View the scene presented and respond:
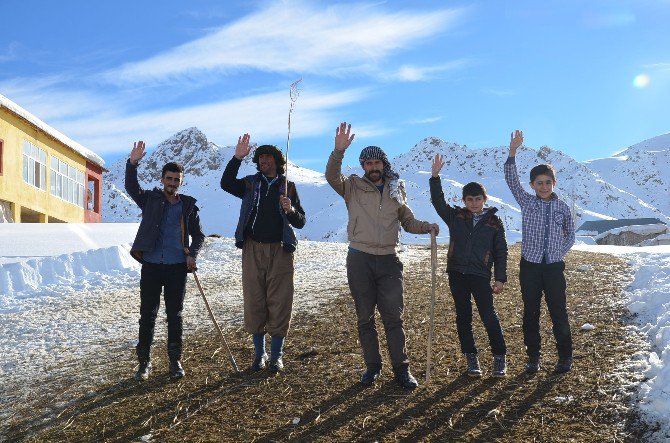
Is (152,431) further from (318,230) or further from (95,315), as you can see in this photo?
(318,230)

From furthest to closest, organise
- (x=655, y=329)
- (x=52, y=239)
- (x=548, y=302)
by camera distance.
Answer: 1. (x=52, y=239)
2. (x=655, y=329)
3. (x=548, y=302)

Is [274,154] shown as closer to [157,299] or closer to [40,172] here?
[157,299]

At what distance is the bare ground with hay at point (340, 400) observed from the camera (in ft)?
15.9

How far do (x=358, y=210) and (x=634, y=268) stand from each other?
30.5ft

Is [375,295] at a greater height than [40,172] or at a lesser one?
lesser

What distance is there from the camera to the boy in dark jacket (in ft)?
19.9

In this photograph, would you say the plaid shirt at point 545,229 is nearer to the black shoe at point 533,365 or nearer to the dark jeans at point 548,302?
the dark jeans at point 548,302

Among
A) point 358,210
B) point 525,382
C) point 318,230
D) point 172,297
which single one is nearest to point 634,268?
point 525,382

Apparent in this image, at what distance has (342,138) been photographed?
5941 millimetres

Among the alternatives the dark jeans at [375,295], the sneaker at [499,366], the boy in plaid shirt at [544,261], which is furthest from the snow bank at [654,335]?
the dark jeans at [375,295]

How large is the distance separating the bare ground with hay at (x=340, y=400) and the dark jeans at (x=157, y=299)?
1.36 feet

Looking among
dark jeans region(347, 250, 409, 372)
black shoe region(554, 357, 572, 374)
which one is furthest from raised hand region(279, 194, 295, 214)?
Result: black shoe region(554, 357, 572, 374)

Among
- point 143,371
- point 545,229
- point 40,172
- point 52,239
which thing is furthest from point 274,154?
point 40,172

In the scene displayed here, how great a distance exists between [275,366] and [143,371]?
138 cm
